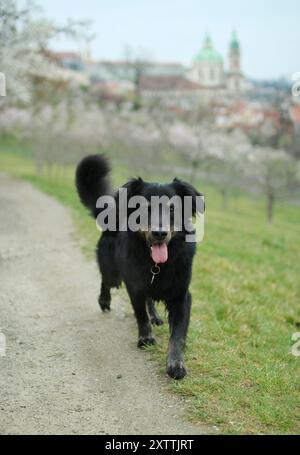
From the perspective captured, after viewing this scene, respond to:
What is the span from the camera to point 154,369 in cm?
534

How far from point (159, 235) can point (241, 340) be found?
212 centimetres

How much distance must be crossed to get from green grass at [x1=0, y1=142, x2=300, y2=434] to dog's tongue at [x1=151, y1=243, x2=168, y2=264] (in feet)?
3.41

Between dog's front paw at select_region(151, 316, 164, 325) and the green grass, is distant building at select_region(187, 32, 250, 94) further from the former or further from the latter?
dog's front paw at select_region(151, 316, 164, 325)

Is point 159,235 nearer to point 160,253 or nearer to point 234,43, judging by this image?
point 160,253

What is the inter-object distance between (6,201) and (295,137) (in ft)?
164

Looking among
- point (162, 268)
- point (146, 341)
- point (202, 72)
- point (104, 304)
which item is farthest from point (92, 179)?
point (202, 72)

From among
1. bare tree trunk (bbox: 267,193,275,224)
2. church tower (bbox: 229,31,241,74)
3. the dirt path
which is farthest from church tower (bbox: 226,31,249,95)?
the dirt path

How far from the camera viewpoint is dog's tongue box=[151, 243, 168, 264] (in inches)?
204

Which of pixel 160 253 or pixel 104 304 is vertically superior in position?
pixel 160 253

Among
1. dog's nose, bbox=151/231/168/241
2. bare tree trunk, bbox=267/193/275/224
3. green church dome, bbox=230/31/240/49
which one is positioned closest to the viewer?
dog's nose, bbox=151/231/168/241

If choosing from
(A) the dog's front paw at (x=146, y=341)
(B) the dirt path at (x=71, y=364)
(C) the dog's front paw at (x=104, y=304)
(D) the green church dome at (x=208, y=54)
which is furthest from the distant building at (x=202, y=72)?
(A) the dog's front paw at (x=146, y=341)

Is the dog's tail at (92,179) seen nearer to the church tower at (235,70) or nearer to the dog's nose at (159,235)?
the dog's nose at (159,235)

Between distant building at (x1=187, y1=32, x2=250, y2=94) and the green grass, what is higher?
distant building at (x1=187, y1=32, x2=250, y2=94)

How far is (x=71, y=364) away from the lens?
18.0 feet
